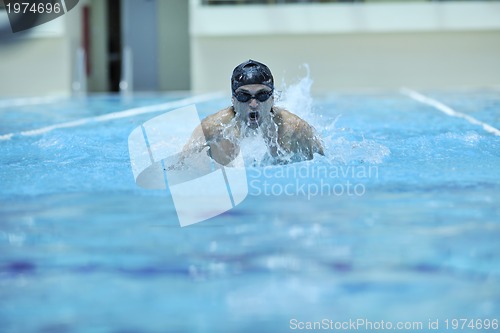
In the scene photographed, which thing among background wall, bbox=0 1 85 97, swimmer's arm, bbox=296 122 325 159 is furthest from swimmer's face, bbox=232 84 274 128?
background wall, bbox=0 1 85 97

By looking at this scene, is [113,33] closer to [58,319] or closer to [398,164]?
[398,164]

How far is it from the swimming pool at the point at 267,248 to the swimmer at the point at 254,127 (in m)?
0.18

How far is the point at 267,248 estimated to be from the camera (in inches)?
94.7

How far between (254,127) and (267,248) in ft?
6.47

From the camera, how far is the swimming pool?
72.7 inches

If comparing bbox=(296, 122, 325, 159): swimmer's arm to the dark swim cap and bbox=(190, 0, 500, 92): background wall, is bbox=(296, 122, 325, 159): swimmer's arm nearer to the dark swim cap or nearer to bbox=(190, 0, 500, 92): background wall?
the dark swim cap

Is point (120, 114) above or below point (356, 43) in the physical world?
above

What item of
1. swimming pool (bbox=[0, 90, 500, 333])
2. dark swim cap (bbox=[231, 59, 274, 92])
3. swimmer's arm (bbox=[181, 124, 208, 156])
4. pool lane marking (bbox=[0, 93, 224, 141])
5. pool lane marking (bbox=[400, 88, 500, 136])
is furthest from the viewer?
pool lane marking (bbox=[0, 93, 224, 141])

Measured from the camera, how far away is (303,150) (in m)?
4.40

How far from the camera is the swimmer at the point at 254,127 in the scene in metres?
4.23

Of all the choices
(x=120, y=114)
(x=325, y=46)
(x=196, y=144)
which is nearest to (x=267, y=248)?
(x=196, y=144)

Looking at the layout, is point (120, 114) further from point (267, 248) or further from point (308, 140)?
point (267, 248)

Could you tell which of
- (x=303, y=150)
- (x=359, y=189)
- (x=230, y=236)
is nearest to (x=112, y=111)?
(x=303, y=150)

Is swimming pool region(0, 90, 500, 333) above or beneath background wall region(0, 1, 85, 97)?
above
